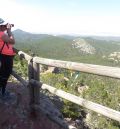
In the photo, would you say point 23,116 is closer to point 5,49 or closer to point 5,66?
point 5,66

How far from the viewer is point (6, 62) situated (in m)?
6.21

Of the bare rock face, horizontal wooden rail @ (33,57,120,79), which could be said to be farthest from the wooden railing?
the bare rock face

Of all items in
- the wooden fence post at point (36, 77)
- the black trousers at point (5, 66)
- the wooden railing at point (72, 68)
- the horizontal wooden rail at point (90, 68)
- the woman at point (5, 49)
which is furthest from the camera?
the black trousers at point (5, 66)

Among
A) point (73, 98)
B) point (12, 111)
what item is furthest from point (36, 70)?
point (73, 98)

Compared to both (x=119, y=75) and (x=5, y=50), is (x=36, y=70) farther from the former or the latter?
(x=119, y=75)

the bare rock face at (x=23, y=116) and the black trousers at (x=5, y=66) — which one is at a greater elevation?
the black trousers at (x=5, y=66)

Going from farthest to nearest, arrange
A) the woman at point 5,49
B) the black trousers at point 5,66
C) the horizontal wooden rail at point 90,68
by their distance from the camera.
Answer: the black trousers at point 5,66 < the woman at point 5,49 < the horizontal wooden rail at point 90,68

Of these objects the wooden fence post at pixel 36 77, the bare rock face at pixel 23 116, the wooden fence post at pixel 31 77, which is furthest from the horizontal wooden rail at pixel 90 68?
the bare rock face at pixel 23 116

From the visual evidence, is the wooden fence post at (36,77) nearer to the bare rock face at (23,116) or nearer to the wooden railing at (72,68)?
the wooden railing at (72,68)

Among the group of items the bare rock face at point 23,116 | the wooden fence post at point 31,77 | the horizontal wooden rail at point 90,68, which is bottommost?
the bare rock face at point 23,116

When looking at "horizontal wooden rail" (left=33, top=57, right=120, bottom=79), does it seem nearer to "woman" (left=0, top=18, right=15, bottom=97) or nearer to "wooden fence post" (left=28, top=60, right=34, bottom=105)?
"wooden fence post" (left=28, top=60, right=34, bottom=105)

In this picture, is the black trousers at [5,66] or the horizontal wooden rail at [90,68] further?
the black trousers at [5,66]

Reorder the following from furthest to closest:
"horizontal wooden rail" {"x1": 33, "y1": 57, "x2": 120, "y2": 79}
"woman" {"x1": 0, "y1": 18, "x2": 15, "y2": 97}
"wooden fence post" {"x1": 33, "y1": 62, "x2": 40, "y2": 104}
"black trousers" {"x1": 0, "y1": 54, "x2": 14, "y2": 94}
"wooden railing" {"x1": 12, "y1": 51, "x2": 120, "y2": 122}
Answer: "black trousers" {"x1": 0, "y1": 54, "x2": 14, "y2": 94}
"wooden fence post" {"x1": 33, "y1": 62, "x2": 40, "y2": 104}
"woman" {"x1": 0, "y1": 18, "x2": 15, "y2": 97}
"wooden railing" {"x1": 12, "y1": 51, "x2": 120, "y2": 122}
"horizontal wooden rail" {"x1": 33, "y1": 57, "x2": 120, "y2": 79}

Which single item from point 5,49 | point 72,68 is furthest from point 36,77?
point 72,68
